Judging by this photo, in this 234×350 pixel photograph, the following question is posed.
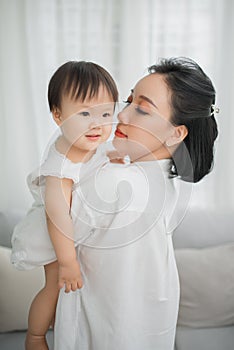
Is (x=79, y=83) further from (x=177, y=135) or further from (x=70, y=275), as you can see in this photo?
(x=70, y=275)

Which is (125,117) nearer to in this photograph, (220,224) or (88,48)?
(88,48)

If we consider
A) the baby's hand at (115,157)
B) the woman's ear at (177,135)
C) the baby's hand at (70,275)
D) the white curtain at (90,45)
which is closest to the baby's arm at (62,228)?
the baby's hand at (70,275)

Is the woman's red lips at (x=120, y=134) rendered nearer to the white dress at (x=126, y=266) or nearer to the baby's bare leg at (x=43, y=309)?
the white dress at (x=126, y=266)

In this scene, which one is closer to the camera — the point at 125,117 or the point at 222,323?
the point at 125,117

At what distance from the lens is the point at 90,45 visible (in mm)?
2227

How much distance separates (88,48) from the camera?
2227 mm

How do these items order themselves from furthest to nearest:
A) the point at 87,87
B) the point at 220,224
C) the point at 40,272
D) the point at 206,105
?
the point at 220,224 < the point at 40,272 < the point at 206,105 < the point at 87,87

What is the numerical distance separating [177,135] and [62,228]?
33 centimetres

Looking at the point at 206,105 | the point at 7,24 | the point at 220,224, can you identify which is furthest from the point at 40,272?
the point at 206,105

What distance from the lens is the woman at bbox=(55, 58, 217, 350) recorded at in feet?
3.91

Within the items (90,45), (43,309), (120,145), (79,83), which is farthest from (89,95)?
(90,45)

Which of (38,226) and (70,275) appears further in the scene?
(38,226)

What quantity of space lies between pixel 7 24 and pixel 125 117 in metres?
1.21

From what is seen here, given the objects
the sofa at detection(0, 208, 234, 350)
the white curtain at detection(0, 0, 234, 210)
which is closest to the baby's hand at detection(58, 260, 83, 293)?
the sofa at detection(0, 208, 234, 350)
